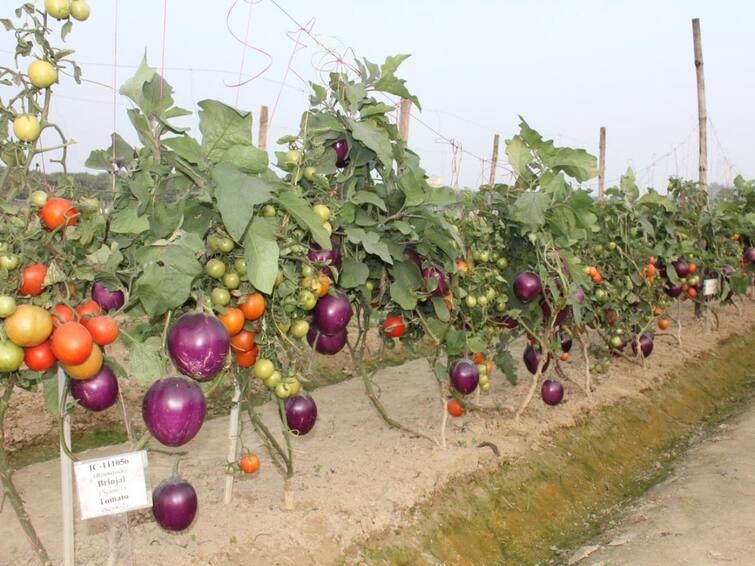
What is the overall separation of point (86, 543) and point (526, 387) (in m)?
3.29

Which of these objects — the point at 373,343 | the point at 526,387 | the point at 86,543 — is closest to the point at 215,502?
the point at 86,543

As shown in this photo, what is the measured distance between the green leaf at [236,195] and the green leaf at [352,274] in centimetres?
68

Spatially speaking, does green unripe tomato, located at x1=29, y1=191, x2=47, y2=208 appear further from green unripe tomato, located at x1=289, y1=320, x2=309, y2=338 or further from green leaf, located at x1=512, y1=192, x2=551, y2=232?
green leaf, located at x1=512, y1=192, x2=551, y2=232

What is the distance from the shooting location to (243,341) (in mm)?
1840

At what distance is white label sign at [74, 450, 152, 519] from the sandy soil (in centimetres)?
30

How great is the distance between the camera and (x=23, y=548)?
257 cm

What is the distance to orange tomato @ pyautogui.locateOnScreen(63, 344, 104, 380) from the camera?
1.43 meters

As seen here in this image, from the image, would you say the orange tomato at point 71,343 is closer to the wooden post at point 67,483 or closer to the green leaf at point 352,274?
the wooden post at point 67,483

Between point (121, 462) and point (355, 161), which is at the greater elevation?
point (355, 161)

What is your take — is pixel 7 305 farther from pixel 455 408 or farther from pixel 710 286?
pixel 710 286

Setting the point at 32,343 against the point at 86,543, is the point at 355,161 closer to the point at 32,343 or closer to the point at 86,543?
the point at 32,343

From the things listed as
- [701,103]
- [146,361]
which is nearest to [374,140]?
[146,361]

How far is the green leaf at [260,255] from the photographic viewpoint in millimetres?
1521

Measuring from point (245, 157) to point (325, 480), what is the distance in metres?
2.11
